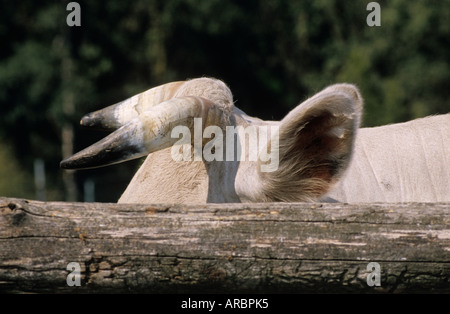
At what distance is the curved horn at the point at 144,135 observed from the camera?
2.90 m

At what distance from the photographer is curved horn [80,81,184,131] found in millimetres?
3842

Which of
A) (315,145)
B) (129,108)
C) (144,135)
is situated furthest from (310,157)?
(129,108)

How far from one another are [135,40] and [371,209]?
3877 cm

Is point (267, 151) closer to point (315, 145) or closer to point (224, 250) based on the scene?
point (315, 145)

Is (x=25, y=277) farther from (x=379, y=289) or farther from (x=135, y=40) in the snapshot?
(x=135, y=40)

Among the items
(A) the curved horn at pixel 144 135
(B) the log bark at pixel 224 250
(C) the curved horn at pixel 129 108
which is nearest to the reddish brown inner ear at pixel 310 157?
(A) the curved horn at pixel 144 135

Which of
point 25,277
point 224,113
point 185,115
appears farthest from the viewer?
point 224,113

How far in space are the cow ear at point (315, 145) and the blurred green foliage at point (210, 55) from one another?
93.6ft

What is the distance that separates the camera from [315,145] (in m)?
3.19

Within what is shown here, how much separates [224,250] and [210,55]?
39747 millimetres
